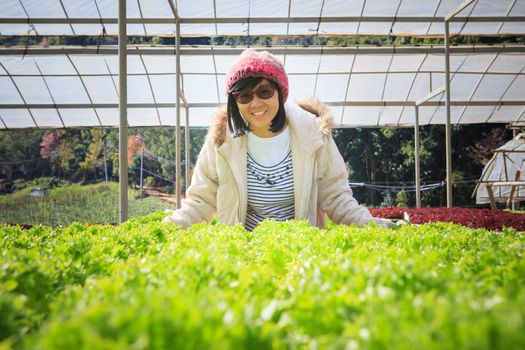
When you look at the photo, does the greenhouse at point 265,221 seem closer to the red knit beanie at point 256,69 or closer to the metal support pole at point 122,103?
the metal support pole at point 122,103

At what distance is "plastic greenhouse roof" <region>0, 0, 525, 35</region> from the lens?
458 inches

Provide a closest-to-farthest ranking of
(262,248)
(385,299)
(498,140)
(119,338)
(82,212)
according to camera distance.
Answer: (119,338), (385,299), (262,248), (82,212), (498,140)

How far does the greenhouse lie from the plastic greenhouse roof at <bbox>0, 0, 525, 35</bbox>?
0.05 metres

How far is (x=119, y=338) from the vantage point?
3.26 ft

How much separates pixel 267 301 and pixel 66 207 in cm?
1733

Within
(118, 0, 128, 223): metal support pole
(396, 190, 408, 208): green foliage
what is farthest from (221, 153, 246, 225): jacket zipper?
(396, 190, 408, 208): green foliage

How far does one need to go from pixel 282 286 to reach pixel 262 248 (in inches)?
37.5

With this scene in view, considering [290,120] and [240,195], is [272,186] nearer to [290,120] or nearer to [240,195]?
[240,195]

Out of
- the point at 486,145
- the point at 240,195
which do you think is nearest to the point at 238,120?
the point at 240,195

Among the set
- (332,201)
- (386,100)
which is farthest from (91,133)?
(332,201)

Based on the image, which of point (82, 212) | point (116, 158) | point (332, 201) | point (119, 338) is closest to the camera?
point (119, 338)

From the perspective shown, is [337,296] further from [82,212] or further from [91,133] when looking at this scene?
[91,133]

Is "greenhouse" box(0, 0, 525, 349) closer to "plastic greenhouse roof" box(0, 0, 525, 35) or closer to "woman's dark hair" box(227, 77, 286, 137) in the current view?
"plastic greenhouse roof" box(0, 0, 525, 35)

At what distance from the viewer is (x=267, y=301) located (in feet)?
5.40
